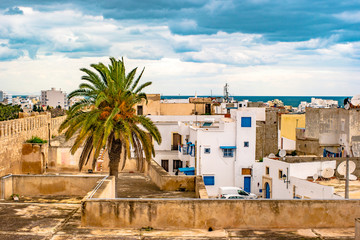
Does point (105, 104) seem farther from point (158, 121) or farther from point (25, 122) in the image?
point (158, 121)

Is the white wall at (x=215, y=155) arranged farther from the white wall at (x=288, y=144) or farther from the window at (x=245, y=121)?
the white wall at (x=288, y=144)

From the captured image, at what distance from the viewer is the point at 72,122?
16422mm

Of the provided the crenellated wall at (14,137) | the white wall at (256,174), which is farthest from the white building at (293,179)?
the crenellated wall at (14,137)

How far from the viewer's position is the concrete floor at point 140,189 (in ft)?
52.5

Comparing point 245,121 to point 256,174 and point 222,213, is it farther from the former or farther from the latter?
point 222,213

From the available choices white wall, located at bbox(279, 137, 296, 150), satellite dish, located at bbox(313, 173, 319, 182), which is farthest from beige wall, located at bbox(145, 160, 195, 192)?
white wall, located at bbox(279, 137, 296, 150)

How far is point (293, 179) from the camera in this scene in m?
28.1

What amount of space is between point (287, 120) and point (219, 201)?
45.0m

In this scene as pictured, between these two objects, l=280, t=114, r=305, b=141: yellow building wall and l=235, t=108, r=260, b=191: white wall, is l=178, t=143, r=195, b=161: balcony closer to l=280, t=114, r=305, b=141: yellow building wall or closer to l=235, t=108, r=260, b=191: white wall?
l=235, t=108, r=260, b=191: white wall

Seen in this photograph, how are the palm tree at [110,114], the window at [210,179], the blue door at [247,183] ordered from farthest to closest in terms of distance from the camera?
the blue door at [247,183], the window at [210,179], the palm tree at [110,114]

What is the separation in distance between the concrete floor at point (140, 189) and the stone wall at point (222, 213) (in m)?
6.35

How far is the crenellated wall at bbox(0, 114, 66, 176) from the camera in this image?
20.8m

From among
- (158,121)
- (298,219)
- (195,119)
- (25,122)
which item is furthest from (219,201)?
(195,119)

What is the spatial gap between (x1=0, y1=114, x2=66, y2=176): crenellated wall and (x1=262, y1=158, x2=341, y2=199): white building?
54.9 ft
